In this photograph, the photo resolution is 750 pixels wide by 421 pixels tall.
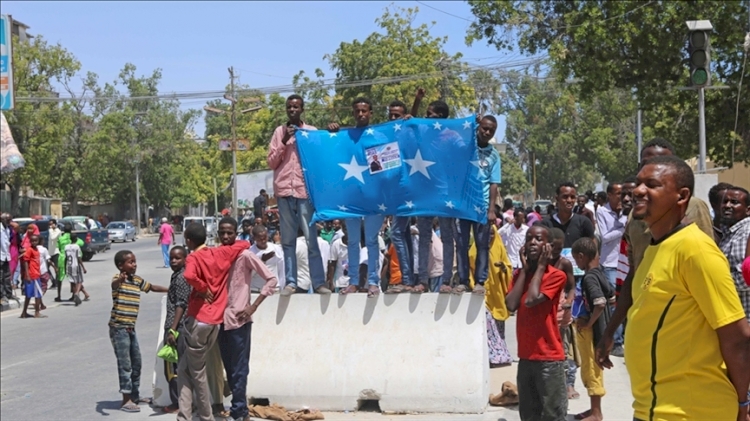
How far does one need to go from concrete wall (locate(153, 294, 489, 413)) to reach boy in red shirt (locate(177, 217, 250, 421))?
947 millimetres

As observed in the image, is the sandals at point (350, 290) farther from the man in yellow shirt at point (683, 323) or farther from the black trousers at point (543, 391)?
the man in yellow shirt at point (683, 323)

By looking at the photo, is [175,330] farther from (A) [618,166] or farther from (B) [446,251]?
(A) [618,166]

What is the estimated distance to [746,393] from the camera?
359 cm

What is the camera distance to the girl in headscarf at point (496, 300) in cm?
1013

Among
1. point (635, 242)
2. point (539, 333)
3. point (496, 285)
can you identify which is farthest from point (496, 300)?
point (635, 242)

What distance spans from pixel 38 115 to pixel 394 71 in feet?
67.8

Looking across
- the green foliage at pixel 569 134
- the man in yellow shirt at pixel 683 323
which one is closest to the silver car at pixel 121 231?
the green foliage at pixel 569 134

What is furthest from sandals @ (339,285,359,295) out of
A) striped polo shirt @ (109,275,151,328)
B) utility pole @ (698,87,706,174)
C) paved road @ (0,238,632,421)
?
utility pole @ (698,87,706,174)

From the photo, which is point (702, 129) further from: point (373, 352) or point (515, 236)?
point (373, 352)

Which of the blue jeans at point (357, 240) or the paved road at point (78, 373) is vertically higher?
the blue jeans at point (357, 240)

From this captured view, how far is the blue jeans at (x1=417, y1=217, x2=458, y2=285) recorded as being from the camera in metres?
8.88

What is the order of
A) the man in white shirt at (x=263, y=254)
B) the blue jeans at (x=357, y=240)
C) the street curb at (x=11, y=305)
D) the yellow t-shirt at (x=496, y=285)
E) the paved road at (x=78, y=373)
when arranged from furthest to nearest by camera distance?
the street curb at (x=11, y=305), the yellow t-shirt at (x=496, y=285), the man in white shirt at (x=263, y=254), the blue jeans at (x=357, y=240), the paved road at (x=78, y=373)

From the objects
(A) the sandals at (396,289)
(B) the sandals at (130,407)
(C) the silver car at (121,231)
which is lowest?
(B) the sandals at (130,407)

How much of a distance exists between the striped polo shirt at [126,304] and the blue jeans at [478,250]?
10.8 ft
